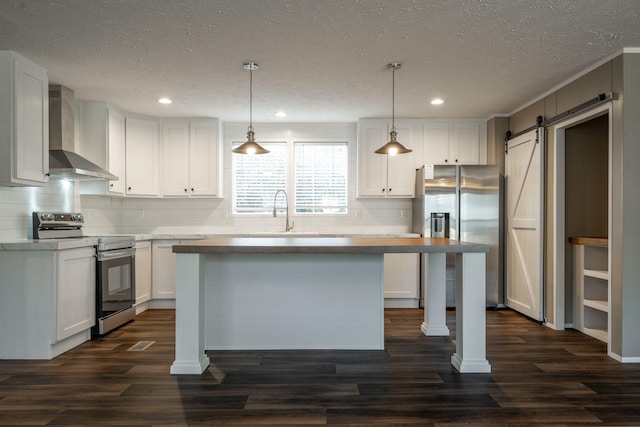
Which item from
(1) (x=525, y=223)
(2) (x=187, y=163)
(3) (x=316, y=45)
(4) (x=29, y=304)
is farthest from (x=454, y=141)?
(4) (x=29, y=304)

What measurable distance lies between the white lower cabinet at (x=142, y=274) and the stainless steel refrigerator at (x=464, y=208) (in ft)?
10.9

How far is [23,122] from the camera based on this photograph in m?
3.47

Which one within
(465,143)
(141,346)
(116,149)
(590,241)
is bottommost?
(141,346)

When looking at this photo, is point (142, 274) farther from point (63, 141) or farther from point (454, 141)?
point (454, 141)

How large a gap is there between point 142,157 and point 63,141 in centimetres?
Answer: 122

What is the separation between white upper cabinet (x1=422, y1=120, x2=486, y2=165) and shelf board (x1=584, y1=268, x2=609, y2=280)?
79.1 inches

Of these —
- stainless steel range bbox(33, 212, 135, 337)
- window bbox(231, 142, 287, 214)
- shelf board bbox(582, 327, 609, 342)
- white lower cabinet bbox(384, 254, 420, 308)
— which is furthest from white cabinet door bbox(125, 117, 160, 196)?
shelf board bbox(582, 327, 609, 342)

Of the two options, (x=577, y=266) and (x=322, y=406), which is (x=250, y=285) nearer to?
(x=322, y=406)

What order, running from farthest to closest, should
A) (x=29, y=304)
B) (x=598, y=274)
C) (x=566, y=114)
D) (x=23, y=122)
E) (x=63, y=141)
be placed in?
(x=63, y=141) < (x=566, y=114) < (x=598, y=274) < (x=23, y=122) < (x=29, y=304)

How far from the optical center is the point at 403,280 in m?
5.23

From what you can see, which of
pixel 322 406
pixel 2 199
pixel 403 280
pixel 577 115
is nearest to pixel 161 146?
pixel 2 199

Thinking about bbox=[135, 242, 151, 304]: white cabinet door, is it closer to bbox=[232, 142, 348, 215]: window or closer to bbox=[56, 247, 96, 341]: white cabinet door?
bbox=[56, 247, 96, 341]: white cabinet door

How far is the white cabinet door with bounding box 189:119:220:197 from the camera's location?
5.56m

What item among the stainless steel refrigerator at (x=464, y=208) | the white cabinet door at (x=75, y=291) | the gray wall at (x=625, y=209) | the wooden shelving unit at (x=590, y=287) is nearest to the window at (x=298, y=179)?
the stainless steel refrigerator at (x=464, y=208)
